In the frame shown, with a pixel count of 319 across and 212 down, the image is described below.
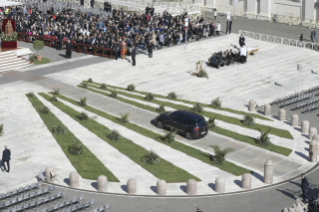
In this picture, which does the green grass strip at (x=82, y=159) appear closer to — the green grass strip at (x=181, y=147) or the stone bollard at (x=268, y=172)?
the green grass strip at (x=181, y=147)

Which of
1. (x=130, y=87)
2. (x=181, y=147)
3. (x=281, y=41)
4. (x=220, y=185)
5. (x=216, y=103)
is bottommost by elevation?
(x=220, y=185)

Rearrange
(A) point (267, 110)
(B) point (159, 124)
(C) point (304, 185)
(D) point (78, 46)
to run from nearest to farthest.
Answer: (C) point (304, 185), (B) point (159, 124), (A) point (267, 110), (D) point (78, 46)

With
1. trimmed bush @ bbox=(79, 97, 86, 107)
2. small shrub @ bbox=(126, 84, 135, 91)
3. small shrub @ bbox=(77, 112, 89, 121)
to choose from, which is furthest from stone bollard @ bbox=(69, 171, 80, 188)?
small shrub @ bbox=(126, 84, 135, 91)

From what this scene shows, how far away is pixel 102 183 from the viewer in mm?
28109

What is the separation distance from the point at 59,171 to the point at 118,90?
1422cm

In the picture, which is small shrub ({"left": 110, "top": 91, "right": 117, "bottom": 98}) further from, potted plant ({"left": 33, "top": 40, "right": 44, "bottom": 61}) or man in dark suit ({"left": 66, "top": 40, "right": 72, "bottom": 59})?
potted plant ({"left": 33, "top": 40, "right": 44, "bottom": 61})

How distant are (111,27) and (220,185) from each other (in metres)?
28.1

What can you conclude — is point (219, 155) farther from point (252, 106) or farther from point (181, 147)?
point (252, 106)

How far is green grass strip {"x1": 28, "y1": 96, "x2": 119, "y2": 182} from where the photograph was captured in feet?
98.7

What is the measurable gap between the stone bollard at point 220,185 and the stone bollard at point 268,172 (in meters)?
2.43

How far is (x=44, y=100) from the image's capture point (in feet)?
128

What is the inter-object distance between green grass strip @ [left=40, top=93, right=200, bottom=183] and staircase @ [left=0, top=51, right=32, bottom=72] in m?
10.4

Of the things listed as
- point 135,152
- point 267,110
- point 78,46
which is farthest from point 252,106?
point 78,46

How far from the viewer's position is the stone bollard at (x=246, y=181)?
29.2 metres
